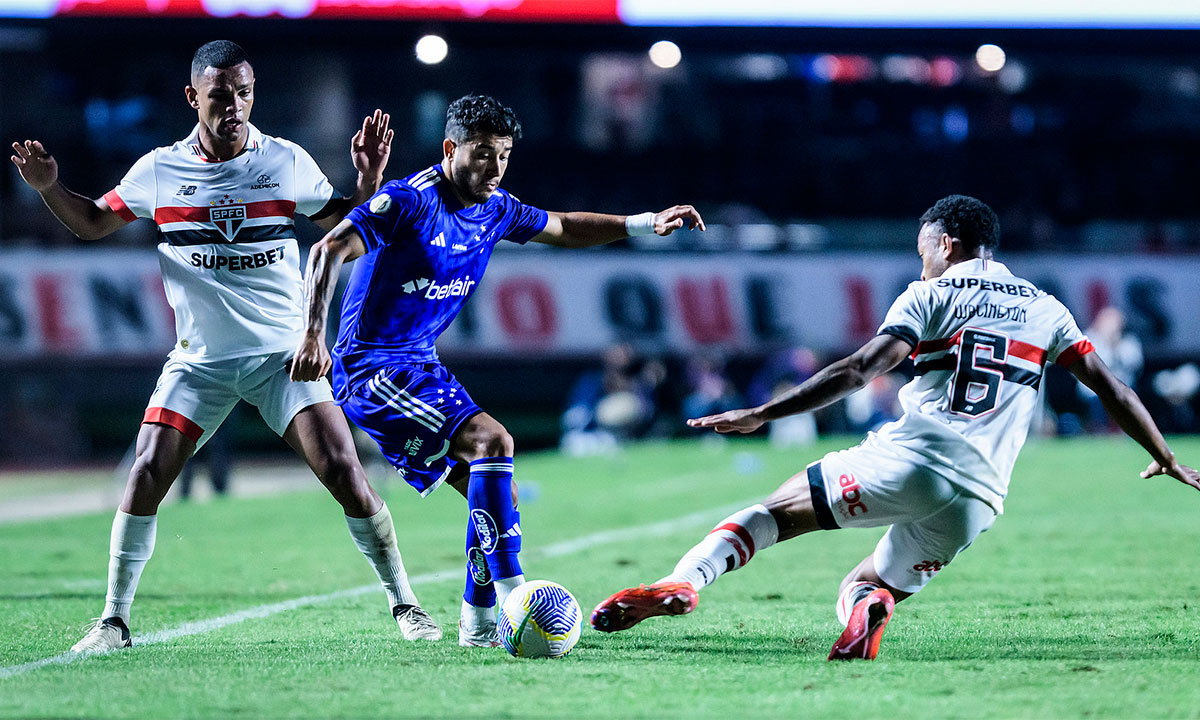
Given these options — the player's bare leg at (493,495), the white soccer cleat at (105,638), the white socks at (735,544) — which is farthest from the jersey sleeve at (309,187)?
the white socks at (735,544)

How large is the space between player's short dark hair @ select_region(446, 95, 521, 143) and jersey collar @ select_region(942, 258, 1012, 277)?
5.42 feet

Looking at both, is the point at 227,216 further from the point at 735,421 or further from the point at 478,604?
the point at 735,421

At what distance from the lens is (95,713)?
3832mm

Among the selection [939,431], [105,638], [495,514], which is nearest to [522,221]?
[495,514]

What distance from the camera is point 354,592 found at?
7.19 m

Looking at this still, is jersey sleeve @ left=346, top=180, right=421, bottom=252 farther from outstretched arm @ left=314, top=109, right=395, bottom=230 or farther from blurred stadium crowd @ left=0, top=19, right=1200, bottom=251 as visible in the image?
blurred stadium crowd @ left=0, top=19, right=1200, bottom=251

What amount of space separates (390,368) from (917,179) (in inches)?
946

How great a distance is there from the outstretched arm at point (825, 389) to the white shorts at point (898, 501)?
390mm

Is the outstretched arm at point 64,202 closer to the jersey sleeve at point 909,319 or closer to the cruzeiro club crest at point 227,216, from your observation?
the cruzeiro club crest at point 227,216

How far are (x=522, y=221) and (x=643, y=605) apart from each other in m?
1.72

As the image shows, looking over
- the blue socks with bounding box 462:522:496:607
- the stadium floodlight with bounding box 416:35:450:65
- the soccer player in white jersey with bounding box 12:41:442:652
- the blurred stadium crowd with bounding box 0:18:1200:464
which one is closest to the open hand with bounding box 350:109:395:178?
the soccer player in white jersey with bounding box 12:41:442:652

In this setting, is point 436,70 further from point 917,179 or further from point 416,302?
point 416,302

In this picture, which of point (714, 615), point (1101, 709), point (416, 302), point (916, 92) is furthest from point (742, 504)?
point (916, 92)

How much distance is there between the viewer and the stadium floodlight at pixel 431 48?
23.0 meters
